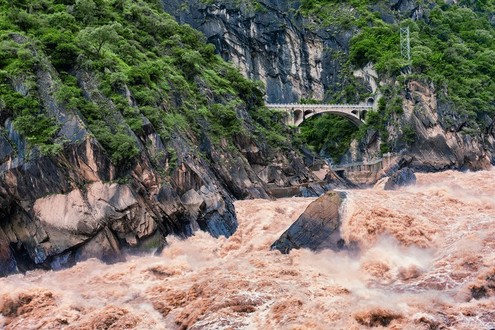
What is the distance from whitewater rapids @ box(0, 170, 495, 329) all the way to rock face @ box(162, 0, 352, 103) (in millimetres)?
64300

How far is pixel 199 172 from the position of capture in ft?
117

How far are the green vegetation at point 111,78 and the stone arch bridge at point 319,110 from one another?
1817 cm

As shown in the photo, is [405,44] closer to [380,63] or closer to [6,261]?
[380,63]

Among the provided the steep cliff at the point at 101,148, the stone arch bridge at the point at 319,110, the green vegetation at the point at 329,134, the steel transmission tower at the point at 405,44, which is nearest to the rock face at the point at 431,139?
the green vegetation at the point at 329,134

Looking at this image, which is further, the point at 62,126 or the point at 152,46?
the point at 152,46

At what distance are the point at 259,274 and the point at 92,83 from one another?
61.2 feet

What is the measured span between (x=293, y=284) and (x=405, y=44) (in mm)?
69122

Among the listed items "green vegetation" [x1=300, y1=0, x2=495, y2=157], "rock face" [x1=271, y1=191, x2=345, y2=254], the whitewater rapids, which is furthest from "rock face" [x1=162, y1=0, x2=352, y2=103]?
"rock face" [x1=271, y1=191, x2=345, y2=254]

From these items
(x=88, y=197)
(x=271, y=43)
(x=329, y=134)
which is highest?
(x=271, y=43)

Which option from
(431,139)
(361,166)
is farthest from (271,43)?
(431,139)

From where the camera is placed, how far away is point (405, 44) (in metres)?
81.2

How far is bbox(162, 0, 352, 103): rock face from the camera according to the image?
90875mm

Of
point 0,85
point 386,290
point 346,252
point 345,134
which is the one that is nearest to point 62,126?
point 0,85

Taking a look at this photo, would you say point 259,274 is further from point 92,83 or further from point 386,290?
point 92,83
